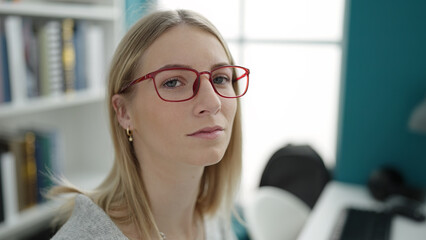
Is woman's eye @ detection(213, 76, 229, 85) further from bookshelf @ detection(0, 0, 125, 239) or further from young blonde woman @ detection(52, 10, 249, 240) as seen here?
bookshelf @ detection(0, 0, 125, 239)

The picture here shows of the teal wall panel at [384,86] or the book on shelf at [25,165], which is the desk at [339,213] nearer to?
the teal wall panel at [384,86]

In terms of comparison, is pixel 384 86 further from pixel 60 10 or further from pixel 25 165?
pixel 25 165

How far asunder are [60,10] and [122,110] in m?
1.14

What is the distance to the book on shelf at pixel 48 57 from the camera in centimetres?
170

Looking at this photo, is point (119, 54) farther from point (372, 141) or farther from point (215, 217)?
point (372, 141)

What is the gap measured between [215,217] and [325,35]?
148cm

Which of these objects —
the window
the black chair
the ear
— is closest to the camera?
the ear

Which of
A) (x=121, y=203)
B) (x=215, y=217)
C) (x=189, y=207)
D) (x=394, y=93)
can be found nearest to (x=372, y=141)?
(x=394, y=93)

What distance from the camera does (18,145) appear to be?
5.90 ft

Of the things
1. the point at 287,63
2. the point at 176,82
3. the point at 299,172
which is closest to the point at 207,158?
the point at 176,82

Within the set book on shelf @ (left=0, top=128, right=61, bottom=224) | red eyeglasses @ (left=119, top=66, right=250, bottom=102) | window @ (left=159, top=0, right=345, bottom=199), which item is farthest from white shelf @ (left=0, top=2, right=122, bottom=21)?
red eyeglasses @ (left=119, top=66, right=250, bottom=102)

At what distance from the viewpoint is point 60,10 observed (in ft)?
6.15

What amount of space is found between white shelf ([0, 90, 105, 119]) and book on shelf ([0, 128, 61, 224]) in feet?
0.41

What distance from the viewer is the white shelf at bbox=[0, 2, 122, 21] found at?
65.6 inches
